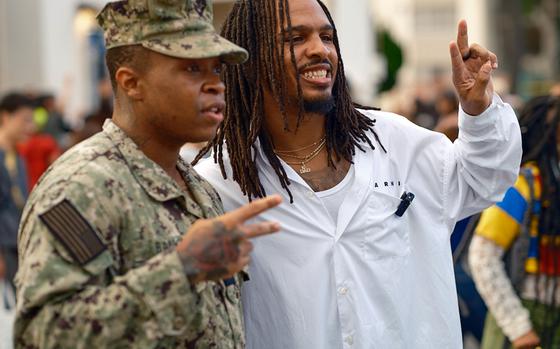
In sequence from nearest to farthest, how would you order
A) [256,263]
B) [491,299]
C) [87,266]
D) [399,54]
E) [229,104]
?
[87,266], [256,263], [229,104], [491,299], [399,54]

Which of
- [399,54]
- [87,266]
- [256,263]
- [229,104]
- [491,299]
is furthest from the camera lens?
[399,54]

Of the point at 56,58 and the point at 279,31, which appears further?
the point at 56,58

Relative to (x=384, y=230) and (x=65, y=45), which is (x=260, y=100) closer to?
(x=384, y=230)

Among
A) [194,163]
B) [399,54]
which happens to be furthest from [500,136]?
[399,54]

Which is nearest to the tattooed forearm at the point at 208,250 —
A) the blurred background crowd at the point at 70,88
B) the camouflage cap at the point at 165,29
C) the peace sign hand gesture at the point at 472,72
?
the camouflage cap at the point at 165,29

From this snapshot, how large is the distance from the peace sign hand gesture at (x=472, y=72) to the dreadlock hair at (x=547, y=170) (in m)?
1.91

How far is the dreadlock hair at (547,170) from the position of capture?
5.92m

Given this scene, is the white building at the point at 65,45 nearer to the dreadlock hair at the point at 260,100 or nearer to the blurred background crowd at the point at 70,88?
the blurred background crowd at the point at 70,88

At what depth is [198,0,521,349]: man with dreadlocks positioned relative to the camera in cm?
407

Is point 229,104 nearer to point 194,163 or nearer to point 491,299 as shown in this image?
point 194,163

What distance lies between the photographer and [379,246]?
4086 mm

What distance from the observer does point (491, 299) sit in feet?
19.4

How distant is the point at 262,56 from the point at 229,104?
0.76ft

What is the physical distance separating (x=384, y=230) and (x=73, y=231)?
1.38 metres
